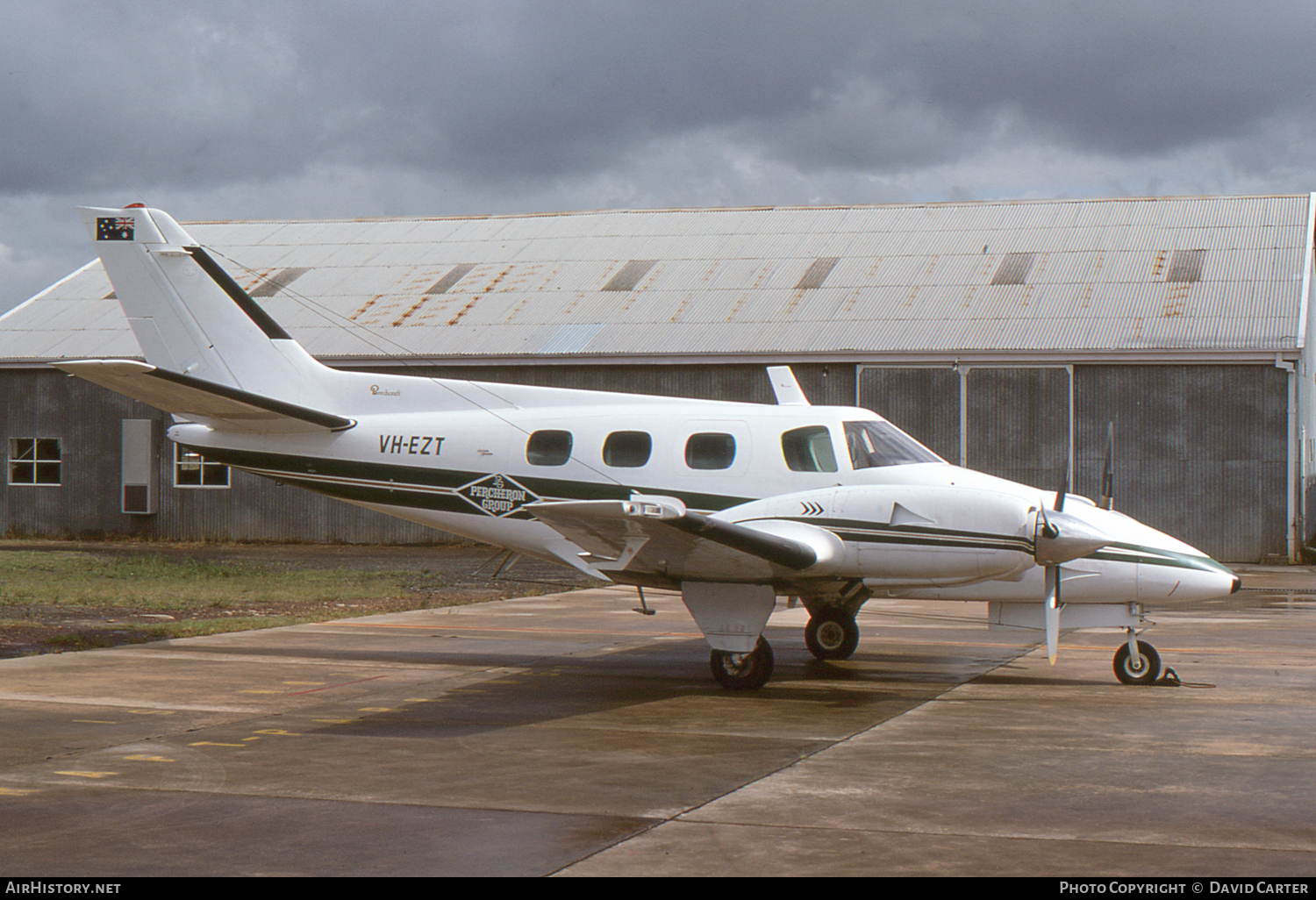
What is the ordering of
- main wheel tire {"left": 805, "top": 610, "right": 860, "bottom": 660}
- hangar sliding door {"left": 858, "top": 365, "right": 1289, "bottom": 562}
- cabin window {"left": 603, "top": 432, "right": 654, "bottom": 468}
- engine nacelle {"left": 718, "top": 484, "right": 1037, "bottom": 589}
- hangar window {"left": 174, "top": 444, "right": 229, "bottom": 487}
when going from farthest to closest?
hangar window {"left": 174, "top": 444, "right": 229, "bottom": 487}
hangar sliding door {"left": 858, "top": 365, "right": 1289, "bottom": 562}
main wheel tire {"left": 805, "top": 610, "right": 860, "bottom": 660}
cabin window {"left": 603, "top": 432, "right": 654, "bottom": 468}
engine nacelle {"left": 718, "top": 484, "right": 1037, "bottom": 589}

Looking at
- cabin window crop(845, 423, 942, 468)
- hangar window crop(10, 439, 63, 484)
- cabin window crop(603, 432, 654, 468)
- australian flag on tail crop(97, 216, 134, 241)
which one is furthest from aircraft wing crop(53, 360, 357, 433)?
hangar window crop(10, 439, 63, 484)

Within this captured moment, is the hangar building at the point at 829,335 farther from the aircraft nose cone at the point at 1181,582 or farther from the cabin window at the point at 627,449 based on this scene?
the cabin window at the point at 627,449

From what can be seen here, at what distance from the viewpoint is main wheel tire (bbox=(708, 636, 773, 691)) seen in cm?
1175

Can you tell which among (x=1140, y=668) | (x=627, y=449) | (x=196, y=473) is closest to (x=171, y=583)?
(x=627, y=449)

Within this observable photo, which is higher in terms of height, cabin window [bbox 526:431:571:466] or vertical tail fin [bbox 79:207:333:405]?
vertical tail fin [bbox 79:207:333:405]

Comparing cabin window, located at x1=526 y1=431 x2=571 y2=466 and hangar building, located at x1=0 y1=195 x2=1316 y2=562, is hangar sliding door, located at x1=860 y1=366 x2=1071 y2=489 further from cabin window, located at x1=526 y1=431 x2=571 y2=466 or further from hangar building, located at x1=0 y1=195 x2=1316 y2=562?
cabin window, located at x1=526 y1=431 x2=571 y2=466

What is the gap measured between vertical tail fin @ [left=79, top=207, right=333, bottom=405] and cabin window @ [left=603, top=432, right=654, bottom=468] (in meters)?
4.00

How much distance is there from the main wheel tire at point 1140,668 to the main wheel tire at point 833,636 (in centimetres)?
283

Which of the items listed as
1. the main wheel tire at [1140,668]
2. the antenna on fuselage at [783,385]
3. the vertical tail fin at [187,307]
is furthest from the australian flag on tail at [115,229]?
the main wheel tire at [1140,668]

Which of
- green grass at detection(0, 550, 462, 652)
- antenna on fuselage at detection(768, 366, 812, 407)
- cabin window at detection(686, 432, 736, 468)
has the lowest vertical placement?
green grass at detection(0, 550, 462, 652)

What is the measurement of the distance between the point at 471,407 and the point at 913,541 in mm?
5214

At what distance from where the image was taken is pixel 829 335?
100 ft

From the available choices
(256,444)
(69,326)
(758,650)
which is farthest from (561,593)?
(69,326)

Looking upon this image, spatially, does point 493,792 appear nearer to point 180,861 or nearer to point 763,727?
point 180,861
